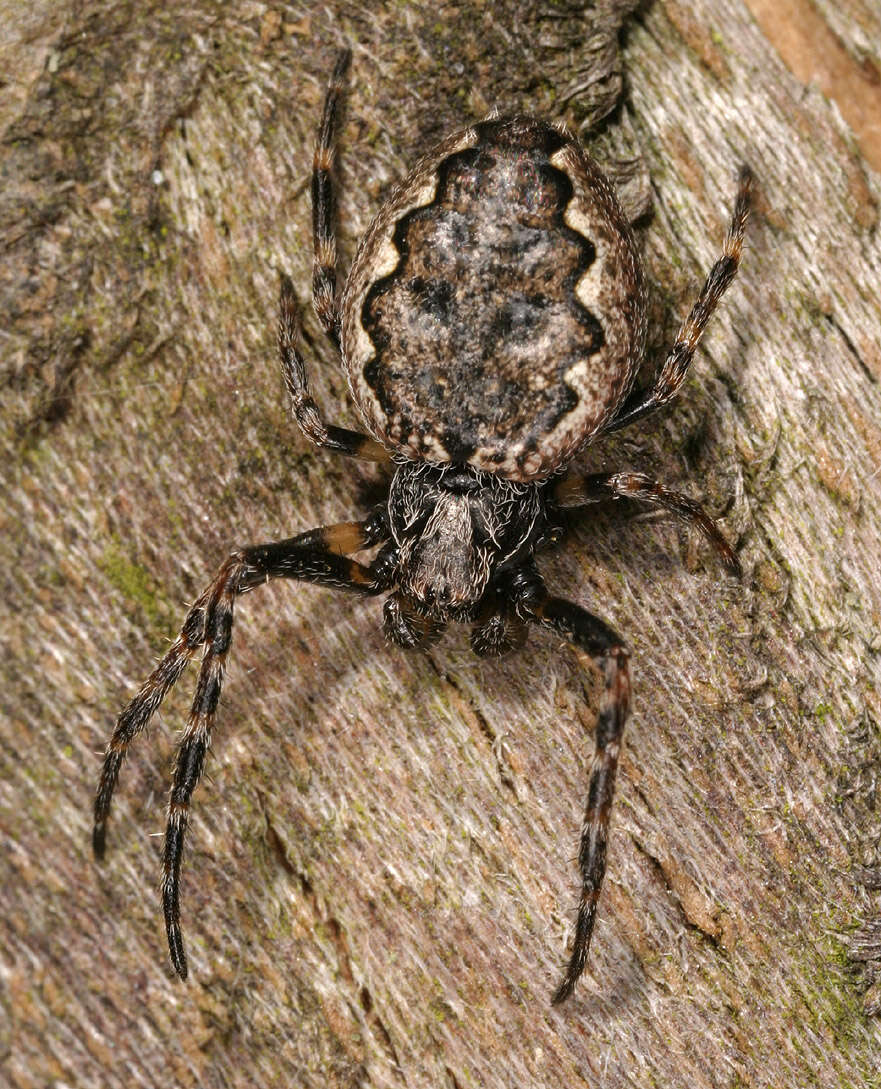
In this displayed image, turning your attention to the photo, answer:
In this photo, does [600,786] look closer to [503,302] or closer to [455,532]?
[455,532]

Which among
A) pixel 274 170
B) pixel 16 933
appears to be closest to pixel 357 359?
pixel 274 170

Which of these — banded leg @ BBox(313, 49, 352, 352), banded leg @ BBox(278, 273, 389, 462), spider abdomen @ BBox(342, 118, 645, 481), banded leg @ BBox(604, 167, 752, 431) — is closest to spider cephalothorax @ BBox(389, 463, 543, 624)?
spider abdomen @ BBox(342, 118, 645, 481)

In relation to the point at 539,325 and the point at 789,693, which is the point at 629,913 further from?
the point at 539,325

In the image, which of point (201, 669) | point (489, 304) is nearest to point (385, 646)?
point (201, 669)

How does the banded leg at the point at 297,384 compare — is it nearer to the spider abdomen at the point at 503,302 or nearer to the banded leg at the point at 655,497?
the spider abdomen at the point at 503,302

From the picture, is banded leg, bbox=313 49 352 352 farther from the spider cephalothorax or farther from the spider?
the spider cephalothorax

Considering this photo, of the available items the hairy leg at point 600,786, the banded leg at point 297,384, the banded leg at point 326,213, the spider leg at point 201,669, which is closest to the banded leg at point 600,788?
the hairy leg at point 600,786

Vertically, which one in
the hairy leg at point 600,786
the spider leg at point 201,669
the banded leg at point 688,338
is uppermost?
the banded leg at point 688,338
